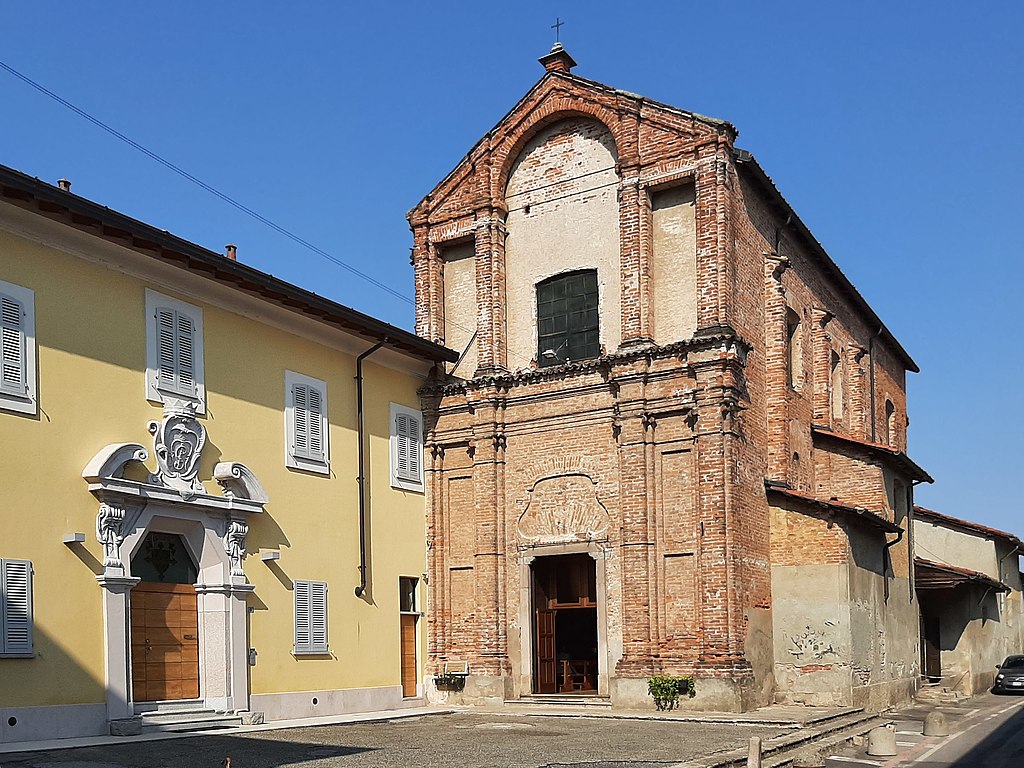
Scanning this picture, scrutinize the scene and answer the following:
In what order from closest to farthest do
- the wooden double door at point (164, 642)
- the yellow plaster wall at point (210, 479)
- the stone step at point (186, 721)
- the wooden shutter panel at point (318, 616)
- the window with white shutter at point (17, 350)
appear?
the window with white shutter at point (17, 350), the yellow plaster wall at point (210, 479), the stone step at point (186, 721), the wooden double door at point (164, 642), the wooden shutter panel at point (318, 616)

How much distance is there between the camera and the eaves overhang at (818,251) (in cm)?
2281

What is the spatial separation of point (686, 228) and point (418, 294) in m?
6.57

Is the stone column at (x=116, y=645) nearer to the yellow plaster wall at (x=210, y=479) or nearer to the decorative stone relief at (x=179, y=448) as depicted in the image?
the yellow plaster wall at (x=210, y=479)

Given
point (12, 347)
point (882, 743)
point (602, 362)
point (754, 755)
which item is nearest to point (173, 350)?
point (12, 347)

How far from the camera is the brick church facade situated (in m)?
21.5

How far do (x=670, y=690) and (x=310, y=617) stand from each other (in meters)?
6.67

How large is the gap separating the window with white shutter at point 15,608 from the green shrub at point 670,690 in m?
10.9

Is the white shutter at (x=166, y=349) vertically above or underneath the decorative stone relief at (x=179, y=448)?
above

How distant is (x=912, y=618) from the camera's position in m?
27.1

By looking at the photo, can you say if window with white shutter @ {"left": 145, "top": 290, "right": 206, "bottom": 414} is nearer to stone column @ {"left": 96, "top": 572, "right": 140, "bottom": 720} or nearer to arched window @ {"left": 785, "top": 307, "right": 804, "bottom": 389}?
stone column @ {"left": 96, "top": 572, "right": 140, "bottom": 720}

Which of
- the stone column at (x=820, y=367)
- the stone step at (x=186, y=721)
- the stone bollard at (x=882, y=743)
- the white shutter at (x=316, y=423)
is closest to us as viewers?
the stone bollard at (x=882, y=743)

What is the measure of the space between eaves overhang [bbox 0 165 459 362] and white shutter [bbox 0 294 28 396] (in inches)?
55.2

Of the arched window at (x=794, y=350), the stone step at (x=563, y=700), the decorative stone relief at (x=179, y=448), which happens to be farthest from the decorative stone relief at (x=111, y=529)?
the arched window at (x=794, y=350)

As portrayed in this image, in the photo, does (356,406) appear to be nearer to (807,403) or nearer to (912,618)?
(807,403)
